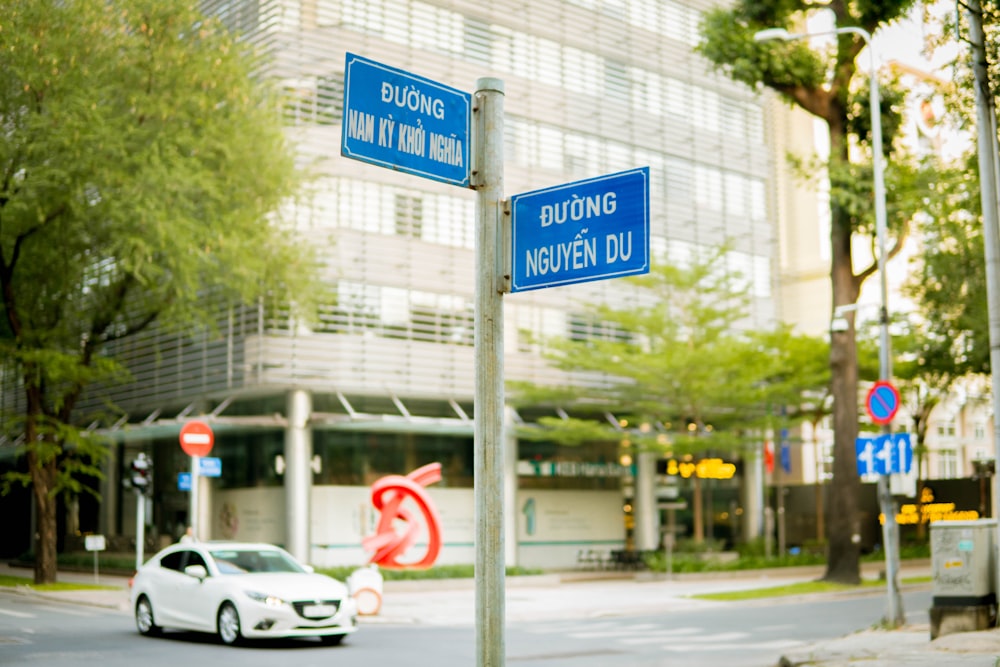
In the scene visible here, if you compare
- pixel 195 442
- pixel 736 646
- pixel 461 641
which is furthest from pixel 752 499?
pixel 461 641

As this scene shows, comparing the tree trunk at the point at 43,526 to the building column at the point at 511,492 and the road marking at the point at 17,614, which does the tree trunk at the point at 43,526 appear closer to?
the road marking at the point at 17,614

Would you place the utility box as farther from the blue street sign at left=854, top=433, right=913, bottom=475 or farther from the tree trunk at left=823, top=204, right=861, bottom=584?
the tree trunk at left=823, top=204, right=861, bottom=584

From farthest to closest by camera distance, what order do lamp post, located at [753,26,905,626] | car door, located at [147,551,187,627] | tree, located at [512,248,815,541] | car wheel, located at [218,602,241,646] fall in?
tree, located at [512,248,815,541] < lamp post, located at [753,26,905,626] < car door, located at [147,551,187,627] < car wheel, located at [218,602,241,646]

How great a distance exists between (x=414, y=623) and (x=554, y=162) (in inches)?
821

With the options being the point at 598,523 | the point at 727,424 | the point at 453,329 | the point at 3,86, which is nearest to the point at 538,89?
the point at 453,329

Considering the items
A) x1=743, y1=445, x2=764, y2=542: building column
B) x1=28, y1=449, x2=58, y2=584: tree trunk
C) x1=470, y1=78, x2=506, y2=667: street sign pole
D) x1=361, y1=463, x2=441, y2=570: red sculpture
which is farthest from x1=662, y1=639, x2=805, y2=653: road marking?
x1=743, y1=445, x2=764, y2=542: building column

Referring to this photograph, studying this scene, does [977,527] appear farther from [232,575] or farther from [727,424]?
[727,424]

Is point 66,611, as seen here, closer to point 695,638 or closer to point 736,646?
point 695,638

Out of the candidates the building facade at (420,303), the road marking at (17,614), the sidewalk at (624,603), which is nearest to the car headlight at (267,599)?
the sidewalk at (624,603)

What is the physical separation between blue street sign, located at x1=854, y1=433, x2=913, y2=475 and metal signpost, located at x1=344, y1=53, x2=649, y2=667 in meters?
14.4

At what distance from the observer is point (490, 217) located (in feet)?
18.7

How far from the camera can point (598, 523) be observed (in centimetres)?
4178

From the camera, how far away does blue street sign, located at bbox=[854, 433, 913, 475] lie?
735 inches

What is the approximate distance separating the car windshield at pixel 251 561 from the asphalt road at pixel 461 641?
3.44 feet
